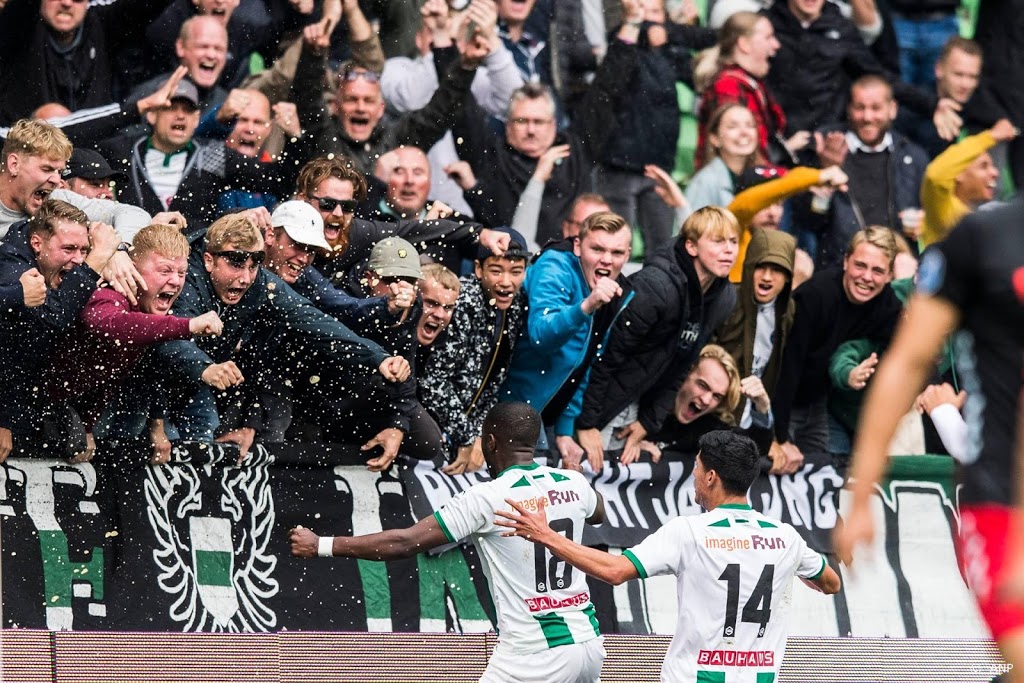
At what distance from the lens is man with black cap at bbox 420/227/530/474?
9.62 metres

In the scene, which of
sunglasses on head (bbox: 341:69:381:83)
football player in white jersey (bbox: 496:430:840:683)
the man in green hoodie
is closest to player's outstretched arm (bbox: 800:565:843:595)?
football player in white jersey (bbox: 496:430:840:683)

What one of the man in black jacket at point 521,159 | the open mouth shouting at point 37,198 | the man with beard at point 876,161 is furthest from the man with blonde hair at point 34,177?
the man with beard at point 876,161

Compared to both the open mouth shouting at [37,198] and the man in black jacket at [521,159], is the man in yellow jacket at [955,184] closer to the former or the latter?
the man in black jacket at [521,159]

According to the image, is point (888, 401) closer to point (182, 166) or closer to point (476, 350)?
point (476, 350)

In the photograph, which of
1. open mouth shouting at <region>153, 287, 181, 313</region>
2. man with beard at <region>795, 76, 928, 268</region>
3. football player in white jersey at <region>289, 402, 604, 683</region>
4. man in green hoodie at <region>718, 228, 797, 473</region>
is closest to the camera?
football player in white jersey at <region>289, 402, 604, 683</region>

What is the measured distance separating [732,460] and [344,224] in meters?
3.55

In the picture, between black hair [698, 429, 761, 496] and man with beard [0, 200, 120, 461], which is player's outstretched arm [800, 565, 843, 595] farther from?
man with beard [0, 200, 120, 461]

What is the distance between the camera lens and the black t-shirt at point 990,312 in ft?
13.0

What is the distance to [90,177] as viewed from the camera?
876 centimetres

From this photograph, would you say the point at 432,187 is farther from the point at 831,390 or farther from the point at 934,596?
the point at 934,596

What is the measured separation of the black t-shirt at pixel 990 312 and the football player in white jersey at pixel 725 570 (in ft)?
7.93

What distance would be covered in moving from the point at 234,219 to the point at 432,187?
209 cm

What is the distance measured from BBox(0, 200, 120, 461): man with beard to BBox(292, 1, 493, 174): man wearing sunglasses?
1.92m

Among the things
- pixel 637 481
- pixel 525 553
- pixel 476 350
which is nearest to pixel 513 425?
pixel 525 553
